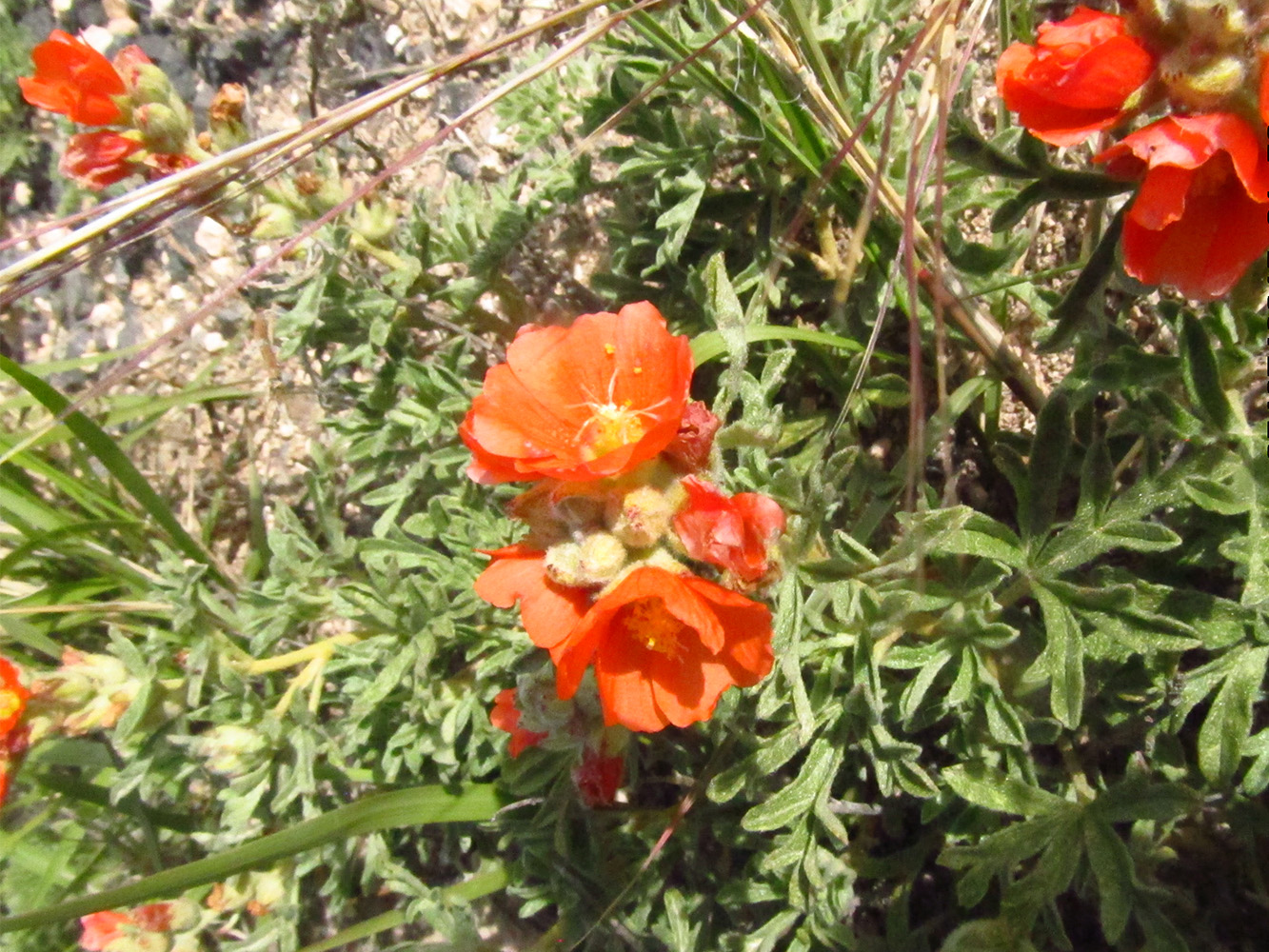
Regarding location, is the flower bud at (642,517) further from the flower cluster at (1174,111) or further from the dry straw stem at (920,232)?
the flower cluster at (1174,111)

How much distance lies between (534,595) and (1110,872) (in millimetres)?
1021

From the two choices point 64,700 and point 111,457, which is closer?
point 64,700

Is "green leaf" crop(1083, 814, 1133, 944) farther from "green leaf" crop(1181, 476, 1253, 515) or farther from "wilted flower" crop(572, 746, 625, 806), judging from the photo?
Answer: "wilted flower" crop(572, 746, 625, 806)

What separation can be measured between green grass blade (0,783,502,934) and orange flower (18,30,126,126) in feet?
4.88

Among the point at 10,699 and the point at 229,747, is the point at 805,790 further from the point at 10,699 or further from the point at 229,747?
the point at 10,699

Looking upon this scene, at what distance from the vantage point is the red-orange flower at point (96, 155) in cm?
221

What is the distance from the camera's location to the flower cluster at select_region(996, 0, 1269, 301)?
1178 millimetres

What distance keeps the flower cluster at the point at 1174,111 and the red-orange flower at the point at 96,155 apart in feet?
5.93

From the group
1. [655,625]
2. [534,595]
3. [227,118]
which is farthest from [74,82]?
[655,625]

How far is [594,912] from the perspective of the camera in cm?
219

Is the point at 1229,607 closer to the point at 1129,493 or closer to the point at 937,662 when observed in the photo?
the point at 1129,493

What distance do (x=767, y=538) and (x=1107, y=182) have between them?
0.69 meters

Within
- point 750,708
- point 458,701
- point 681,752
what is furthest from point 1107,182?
point 458,701

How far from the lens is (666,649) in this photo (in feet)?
4.96
